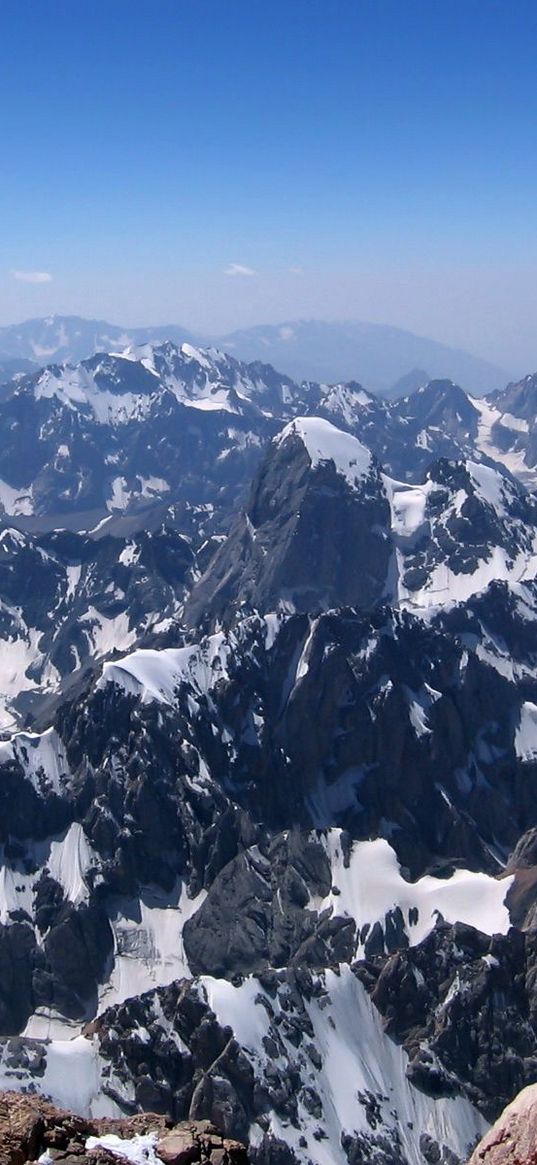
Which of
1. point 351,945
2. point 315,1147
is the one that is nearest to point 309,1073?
point 315,1147

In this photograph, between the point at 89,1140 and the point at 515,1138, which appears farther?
the point at 89,1140

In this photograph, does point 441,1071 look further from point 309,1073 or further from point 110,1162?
point 110,1162

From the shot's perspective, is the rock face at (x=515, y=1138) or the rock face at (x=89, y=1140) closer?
the rock face at (x=515, y=1138)

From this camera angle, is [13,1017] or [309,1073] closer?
[309,1073]

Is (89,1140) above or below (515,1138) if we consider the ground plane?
below
